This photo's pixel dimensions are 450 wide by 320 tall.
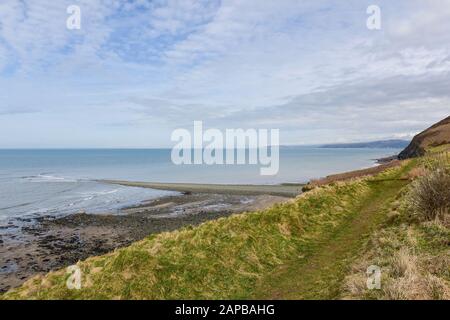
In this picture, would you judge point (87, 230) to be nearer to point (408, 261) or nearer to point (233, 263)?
point (233, 263)

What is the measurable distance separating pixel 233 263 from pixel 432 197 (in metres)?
9.19

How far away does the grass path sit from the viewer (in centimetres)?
1132

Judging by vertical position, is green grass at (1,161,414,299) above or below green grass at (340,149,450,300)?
below

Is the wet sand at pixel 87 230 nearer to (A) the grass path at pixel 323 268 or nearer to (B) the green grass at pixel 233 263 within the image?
(B) the green grass at pixel 233 263

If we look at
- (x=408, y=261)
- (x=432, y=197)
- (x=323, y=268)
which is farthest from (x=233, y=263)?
(x=432, y=197)

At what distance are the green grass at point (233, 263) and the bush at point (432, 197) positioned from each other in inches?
87.1

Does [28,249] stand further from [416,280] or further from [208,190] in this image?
[208,190]

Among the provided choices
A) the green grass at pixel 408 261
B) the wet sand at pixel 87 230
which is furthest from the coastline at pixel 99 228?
the green grass at pixel 408 261
